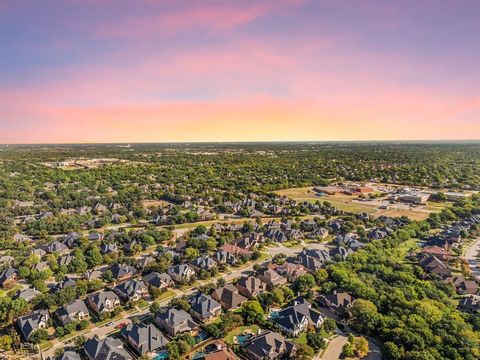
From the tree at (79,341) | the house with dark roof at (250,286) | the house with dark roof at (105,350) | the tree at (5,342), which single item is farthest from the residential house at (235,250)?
the tree at (5,342)

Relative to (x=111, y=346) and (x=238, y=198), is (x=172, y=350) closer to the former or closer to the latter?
(x=111, y=346)

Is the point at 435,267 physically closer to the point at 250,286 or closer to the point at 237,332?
the point at 250,286

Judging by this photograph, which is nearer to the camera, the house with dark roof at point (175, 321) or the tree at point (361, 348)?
the tree at point (361, 348)

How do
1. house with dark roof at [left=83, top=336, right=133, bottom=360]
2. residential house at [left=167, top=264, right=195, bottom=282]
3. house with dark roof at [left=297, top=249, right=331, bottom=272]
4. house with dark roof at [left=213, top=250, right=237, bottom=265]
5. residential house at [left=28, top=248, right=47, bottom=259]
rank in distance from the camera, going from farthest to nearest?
residential house at [left=28, top=248, right=47, bottom=259]
house with dark roof at [left=213, top=250, right=237, bottom=265]
house with dark roof at [left=297, top=249, right=331, bottom=272]
residential house at [left=167, top=264, right=195, bottom=282]
house with dark roof at [left=83, top=336, right=133, bottom=360]

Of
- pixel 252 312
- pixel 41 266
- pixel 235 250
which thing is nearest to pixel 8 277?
pixel 41 266

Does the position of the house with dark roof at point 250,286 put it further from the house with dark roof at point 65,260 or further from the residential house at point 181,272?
the house with dark roof at point 65,260

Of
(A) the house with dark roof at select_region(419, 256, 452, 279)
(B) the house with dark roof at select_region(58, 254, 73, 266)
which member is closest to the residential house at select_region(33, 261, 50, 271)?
(B) the house with dark roof at select_region(58, 254, 73, 266)

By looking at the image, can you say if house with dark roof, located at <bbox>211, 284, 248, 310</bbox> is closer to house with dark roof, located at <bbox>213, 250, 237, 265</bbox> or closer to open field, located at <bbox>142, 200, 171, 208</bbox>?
house with dark roof, located at <bbox>213, 250, 237, 265</bbox>
